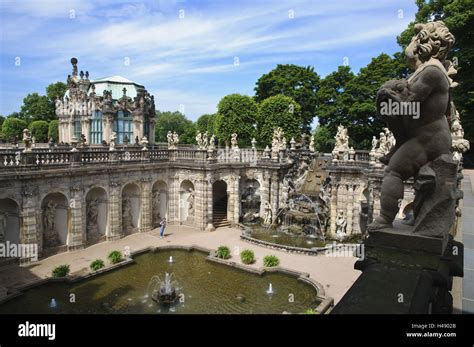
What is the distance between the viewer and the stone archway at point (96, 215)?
Result: 2818 centimetres

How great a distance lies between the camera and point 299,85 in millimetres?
66438

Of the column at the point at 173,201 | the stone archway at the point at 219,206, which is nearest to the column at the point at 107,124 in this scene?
the column at the point at 173,201

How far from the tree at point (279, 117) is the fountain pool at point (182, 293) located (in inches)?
1429

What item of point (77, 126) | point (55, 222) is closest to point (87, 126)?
point (77, 126)

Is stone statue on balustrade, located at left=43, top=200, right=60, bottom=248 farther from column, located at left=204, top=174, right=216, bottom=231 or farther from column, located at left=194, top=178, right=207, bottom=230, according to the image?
column, located at left=204, top=174, right=216, bottom=231

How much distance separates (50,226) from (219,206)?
18.3 metres

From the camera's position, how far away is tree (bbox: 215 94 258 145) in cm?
6000

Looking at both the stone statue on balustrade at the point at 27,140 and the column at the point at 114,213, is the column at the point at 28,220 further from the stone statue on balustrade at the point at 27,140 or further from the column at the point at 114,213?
the column at the point at 114,213

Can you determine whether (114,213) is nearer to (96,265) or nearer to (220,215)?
(96,265)

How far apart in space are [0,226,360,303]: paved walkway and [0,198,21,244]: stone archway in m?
2.15

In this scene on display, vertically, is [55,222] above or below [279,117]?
below
